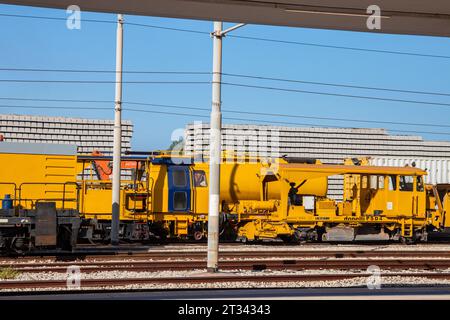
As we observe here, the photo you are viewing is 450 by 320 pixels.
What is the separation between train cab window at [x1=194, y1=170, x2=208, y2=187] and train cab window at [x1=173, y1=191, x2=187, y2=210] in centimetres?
74

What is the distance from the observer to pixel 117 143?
22.6 metres

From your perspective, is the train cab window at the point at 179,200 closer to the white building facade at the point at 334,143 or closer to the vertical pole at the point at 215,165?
the vertical pole at the point at 215,165

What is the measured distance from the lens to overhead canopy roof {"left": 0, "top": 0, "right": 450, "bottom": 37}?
6.36 metres

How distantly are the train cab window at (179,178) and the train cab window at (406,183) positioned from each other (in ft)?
27.7

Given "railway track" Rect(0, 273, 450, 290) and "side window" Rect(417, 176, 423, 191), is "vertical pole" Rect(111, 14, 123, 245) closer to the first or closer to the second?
"railway track" Rect(0, 273, 450, 290)

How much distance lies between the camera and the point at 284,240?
24469 millimetres

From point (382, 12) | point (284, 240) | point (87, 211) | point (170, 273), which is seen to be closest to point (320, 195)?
point (284, 240)

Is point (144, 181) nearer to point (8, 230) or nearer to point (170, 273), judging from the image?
point (8, 230)

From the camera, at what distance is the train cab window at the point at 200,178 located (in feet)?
78.6

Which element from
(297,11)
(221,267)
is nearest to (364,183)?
(221,267)

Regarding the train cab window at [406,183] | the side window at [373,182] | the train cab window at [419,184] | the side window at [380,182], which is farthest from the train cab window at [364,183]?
the train cab window at [419,184]

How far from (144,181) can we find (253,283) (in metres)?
11.8

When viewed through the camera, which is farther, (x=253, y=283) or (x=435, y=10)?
(x=253, y=283)

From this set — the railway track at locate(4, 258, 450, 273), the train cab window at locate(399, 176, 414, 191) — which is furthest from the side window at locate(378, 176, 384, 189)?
the railway track at locate(4, 258, 450, 273)
